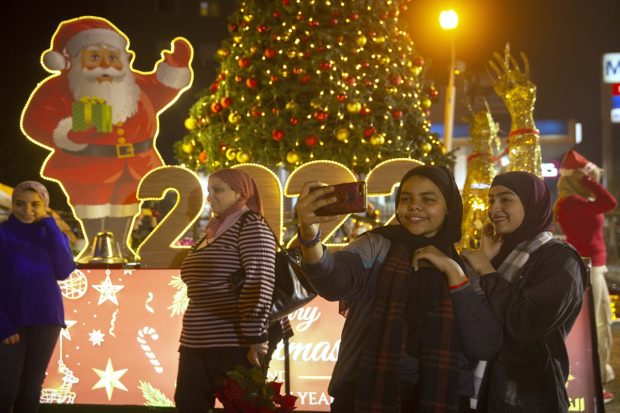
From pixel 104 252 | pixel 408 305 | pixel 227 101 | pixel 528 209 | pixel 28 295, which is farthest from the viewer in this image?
pixel 227 101

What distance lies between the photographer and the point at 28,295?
467 centimetres

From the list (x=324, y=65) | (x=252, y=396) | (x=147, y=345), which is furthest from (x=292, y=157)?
(x=252, y=396)

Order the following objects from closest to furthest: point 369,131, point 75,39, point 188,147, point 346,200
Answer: point 346,200 < point 75,39 < point 369,131 < point 188,147

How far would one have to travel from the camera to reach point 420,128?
934 cm

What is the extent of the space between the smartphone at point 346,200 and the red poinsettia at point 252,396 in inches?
37.7

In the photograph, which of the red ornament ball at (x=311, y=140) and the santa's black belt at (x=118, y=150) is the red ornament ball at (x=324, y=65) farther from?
the santa's black belt at (x=118, y=150)

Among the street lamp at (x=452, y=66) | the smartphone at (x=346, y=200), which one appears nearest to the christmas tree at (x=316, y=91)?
the street lamp at (x=452, y=66)

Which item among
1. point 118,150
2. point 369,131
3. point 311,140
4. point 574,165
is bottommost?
point 574,165

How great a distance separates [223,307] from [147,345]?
5.86ft

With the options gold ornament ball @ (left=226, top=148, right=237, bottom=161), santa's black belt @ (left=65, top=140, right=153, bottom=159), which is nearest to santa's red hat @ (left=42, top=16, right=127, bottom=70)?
santa's black belt @ (left=65, top=140, right=153, bottom=159)

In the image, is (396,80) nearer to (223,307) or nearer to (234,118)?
(234,118)

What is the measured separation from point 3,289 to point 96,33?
138 inches

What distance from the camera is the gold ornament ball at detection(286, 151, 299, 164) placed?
8680 millimetres

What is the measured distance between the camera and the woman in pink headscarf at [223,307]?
154 inches
